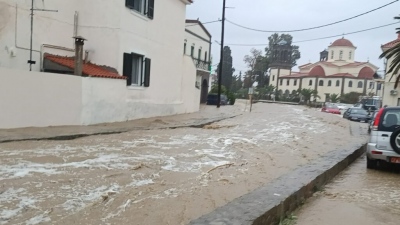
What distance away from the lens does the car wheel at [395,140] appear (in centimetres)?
854

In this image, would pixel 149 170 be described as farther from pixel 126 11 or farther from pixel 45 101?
pixel 126 11

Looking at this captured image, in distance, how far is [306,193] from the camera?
6.54 m

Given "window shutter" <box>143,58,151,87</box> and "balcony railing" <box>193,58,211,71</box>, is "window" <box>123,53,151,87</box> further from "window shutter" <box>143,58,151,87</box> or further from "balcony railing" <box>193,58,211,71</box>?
"balcony railing" <box>193,58,211,71</box>

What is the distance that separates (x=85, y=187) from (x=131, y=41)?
11991mm

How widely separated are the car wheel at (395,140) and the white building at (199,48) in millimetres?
29256

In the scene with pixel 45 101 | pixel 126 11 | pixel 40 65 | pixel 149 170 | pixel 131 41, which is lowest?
pixel 149 170

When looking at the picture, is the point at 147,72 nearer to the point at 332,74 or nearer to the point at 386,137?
the point at 386,137

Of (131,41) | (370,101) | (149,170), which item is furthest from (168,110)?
(370,101)

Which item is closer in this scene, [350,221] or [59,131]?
[350,221]

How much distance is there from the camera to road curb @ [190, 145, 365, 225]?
4305mm

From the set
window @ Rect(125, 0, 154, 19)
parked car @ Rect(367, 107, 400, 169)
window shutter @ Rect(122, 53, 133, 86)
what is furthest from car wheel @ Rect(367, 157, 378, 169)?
window @ Rect(125, 0, 154, 19)

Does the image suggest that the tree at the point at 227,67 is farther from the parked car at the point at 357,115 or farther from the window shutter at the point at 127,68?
the window shutter at the point at 127,68

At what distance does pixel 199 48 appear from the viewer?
41.7m

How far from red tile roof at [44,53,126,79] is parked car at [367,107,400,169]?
982cm
